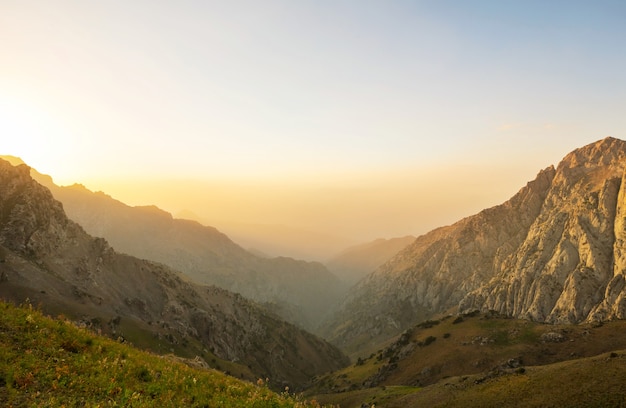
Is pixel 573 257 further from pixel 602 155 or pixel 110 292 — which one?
pixel 110 292

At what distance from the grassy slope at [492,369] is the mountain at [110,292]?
120 feet

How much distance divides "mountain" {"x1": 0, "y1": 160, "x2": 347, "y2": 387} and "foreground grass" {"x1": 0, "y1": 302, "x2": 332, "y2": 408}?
5993 cm

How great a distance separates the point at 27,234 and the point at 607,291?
167m

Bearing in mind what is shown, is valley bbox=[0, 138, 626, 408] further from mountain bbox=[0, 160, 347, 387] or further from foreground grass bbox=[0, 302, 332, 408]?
foreground grass bbox=[0, 302, 332, 408]

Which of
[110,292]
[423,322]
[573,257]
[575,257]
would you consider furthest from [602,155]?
[110,292]

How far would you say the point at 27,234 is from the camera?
85.7 metres

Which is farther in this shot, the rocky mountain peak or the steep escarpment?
the rocky mountain peak

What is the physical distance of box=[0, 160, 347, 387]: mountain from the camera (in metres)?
74.9

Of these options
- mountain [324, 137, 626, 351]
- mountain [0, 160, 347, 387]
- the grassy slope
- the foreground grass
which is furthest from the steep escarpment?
the foreground grass

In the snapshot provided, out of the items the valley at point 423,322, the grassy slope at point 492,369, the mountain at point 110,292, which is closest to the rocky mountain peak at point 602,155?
the valley at point 423,322

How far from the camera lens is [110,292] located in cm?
10156

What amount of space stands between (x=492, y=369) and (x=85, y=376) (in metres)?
75.6

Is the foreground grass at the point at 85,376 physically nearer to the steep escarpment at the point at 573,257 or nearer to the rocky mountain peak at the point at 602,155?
the steep escarpment at the point at 573,257

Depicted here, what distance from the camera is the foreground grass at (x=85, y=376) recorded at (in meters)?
10.9
